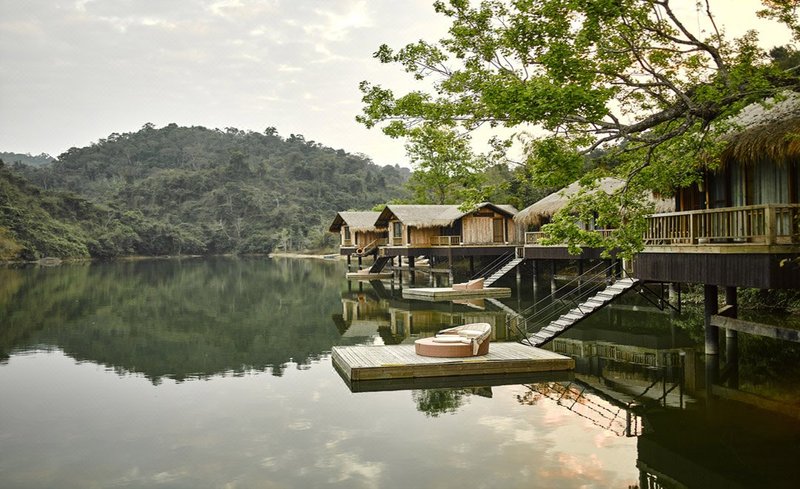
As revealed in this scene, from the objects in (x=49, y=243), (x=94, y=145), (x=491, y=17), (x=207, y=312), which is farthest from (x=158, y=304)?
(x=94, y=145)

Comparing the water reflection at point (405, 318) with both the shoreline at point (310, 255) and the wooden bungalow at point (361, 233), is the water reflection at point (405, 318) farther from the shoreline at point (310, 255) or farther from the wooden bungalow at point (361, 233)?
the shoreline at point (310, 255)

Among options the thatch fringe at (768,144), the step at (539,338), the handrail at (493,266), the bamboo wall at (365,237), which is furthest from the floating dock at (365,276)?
the thatch fringe at (768,144)

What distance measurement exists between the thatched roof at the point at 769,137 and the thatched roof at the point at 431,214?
2743 centimetres

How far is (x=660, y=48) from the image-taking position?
12781 millimetres

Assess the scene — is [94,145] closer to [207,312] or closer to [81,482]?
[207,312]

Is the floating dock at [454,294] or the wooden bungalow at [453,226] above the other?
Answer: the wooden bungalow at [453,226]

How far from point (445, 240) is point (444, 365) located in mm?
29160

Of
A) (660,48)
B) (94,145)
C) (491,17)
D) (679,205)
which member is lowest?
(679,205)

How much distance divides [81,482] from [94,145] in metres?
144

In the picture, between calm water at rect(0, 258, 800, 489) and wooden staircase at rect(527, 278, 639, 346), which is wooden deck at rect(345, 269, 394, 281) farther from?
wooden staircase at rect(527, 278, 639, 346)

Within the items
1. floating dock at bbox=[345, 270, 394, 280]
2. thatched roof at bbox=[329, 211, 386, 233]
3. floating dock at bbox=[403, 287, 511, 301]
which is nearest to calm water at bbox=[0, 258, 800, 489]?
floating dock at bbox=[403, 287, 511, 301]

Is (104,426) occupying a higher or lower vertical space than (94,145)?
lower

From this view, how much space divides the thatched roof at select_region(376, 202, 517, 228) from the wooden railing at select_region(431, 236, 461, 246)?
85 cm

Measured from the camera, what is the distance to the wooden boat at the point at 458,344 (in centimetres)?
1529
